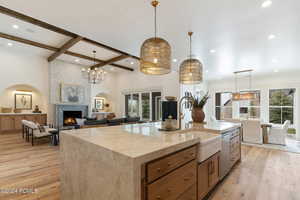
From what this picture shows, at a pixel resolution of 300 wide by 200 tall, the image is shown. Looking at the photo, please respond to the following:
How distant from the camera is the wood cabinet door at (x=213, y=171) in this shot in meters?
2.05

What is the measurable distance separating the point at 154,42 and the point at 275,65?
6.31 metres

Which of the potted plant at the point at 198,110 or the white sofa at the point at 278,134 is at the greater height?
the potted plant at the point at 198,110

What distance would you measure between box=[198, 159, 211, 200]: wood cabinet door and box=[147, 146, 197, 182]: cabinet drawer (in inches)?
14.1

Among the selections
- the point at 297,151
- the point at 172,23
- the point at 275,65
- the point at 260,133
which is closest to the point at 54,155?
the point at 172,23

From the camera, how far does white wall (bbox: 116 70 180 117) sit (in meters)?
6.99

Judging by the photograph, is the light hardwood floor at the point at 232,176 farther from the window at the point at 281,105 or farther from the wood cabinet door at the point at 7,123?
A: the window at the point at 281,105

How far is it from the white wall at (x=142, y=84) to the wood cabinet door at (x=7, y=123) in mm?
5025

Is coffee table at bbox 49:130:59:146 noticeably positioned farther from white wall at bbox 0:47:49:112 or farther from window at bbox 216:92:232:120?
window at bbox 216:92:232:120

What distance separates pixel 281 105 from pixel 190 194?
8078 millimetres

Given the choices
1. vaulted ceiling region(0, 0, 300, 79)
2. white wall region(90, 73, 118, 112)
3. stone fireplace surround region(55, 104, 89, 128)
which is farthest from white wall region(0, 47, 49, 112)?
white wall region(90, 73, 118, 112)

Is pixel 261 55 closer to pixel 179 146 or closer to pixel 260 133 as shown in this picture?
pixel 260 133

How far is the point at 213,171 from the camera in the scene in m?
2.12

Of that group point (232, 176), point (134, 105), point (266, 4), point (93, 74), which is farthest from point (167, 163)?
point (134, 105)

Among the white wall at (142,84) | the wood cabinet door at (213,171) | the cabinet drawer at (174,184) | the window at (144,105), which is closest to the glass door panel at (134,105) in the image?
the window at (144,105)
